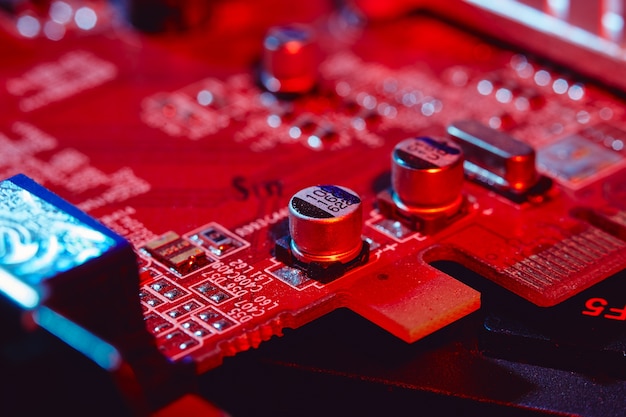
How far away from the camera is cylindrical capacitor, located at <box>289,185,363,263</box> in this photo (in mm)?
1615

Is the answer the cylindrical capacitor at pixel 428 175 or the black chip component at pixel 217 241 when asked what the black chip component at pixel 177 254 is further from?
the cylindrical capacitor at pixel 428 175

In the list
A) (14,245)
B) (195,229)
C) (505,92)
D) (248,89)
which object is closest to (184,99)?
(248,89)

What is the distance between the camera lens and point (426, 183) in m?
1.76

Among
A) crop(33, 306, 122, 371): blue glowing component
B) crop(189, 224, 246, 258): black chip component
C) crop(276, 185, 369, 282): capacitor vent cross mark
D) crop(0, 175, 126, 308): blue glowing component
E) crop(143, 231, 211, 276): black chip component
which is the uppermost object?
crop(0, 175, 126, 308): blue glowing component

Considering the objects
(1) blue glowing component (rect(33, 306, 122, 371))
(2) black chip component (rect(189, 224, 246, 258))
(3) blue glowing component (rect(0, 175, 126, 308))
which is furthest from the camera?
(2) black chip component (rect(189, 224, 246, 258))

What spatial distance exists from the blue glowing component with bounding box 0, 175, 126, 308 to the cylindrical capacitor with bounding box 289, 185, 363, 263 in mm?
318

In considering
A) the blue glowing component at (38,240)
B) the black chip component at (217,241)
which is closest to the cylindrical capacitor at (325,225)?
the black chip component at (217,241)

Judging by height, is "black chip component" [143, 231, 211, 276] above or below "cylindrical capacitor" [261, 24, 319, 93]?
below

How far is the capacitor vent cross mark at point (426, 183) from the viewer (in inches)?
69.1

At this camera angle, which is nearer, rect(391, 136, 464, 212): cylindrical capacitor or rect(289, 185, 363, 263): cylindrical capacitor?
rect(289, 185, 363, 263): cylindrical capacitor

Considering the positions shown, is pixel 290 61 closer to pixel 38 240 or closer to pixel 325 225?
pixel 325 225

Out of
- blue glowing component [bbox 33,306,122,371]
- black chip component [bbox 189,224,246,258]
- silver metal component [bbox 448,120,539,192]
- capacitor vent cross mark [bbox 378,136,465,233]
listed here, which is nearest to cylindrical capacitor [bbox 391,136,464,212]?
capacitor vent cross mark [bbox 378,136,465,233]

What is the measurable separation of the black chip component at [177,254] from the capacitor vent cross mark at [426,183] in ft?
1.20

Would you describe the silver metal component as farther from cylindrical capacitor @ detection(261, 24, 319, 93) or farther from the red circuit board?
cylindrical capacitor @ detection(261, 24, 319, 93)
